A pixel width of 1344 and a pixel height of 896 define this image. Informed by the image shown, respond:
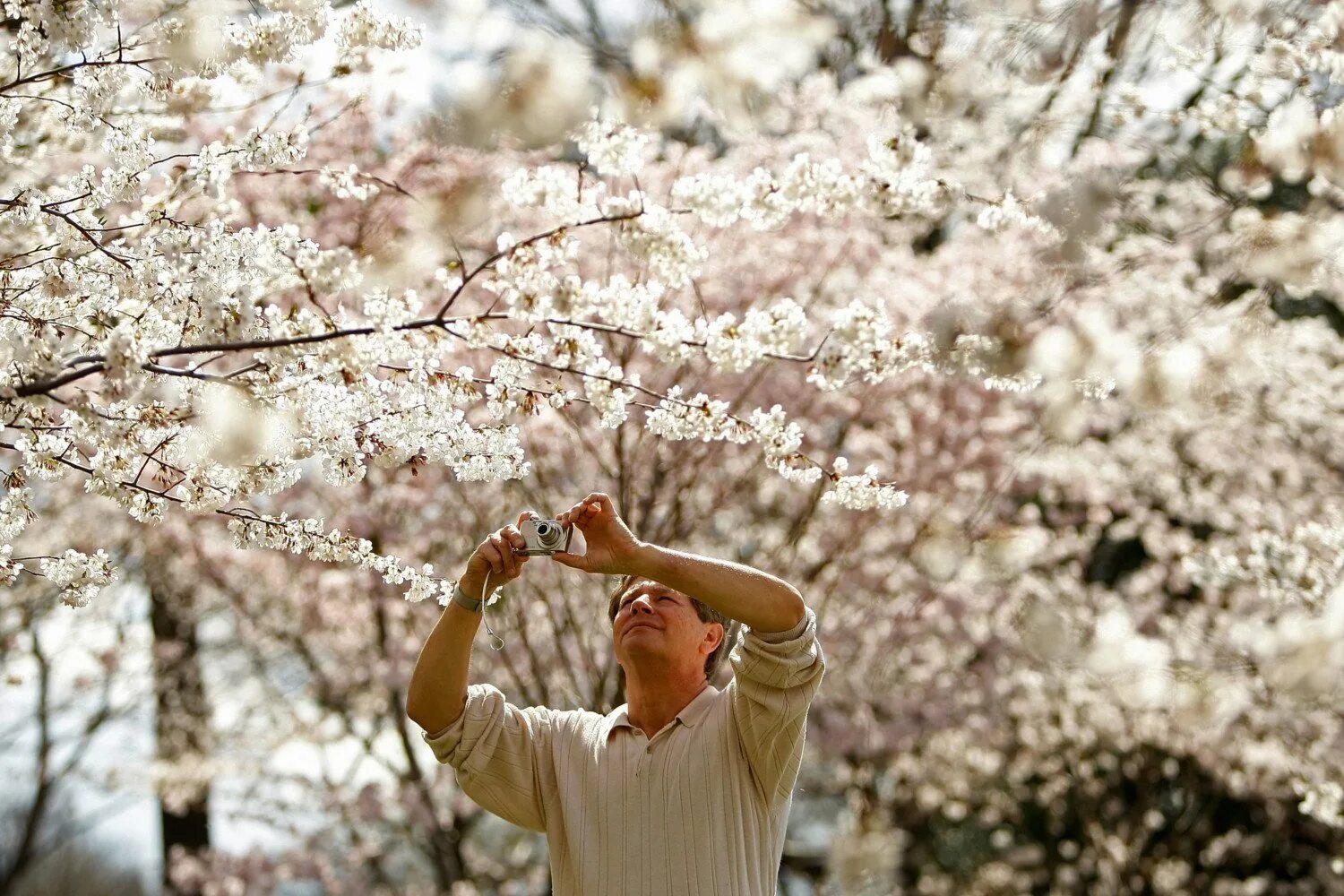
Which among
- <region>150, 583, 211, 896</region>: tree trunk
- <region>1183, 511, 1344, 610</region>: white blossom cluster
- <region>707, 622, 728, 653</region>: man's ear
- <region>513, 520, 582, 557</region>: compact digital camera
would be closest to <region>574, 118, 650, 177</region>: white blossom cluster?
<region>513, 520, 582, 557</region>: compact digital camera

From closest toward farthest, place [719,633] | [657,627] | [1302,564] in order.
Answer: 1. [657,627]
2. [719,633]
3. [1302,564]

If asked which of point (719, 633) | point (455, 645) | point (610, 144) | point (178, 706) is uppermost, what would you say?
point (610, 144)

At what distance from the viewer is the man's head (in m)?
2.38

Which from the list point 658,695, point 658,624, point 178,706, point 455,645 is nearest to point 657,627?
point 658,624

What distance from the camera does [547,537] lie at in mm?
2059

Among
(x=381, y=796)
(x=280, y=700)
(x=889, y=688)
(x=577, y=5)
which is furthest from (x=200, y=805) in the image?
(x=577, y=5)

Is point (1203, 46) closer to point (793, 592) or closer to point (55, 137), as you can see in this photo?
point (793, 592)

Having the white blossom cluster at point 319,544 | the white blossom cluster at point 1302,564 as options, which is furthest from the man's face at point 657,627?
the white blossom cluster at point 1302,564

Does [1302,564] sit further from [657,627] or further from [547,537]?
[547,537]

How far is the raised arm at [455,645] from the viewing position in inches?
85.3

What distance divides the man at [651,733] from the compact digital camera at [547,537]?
0.02 metres

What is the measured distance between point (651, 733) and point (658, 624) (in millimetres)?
210

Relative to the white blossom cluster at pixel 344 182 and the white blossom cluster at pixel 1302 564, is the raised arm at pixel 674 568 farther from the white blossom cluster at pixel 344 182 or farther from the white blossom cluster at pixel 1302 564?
the white blossom cluster at pixel 1302 564

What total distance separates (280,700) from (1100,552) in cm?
717
